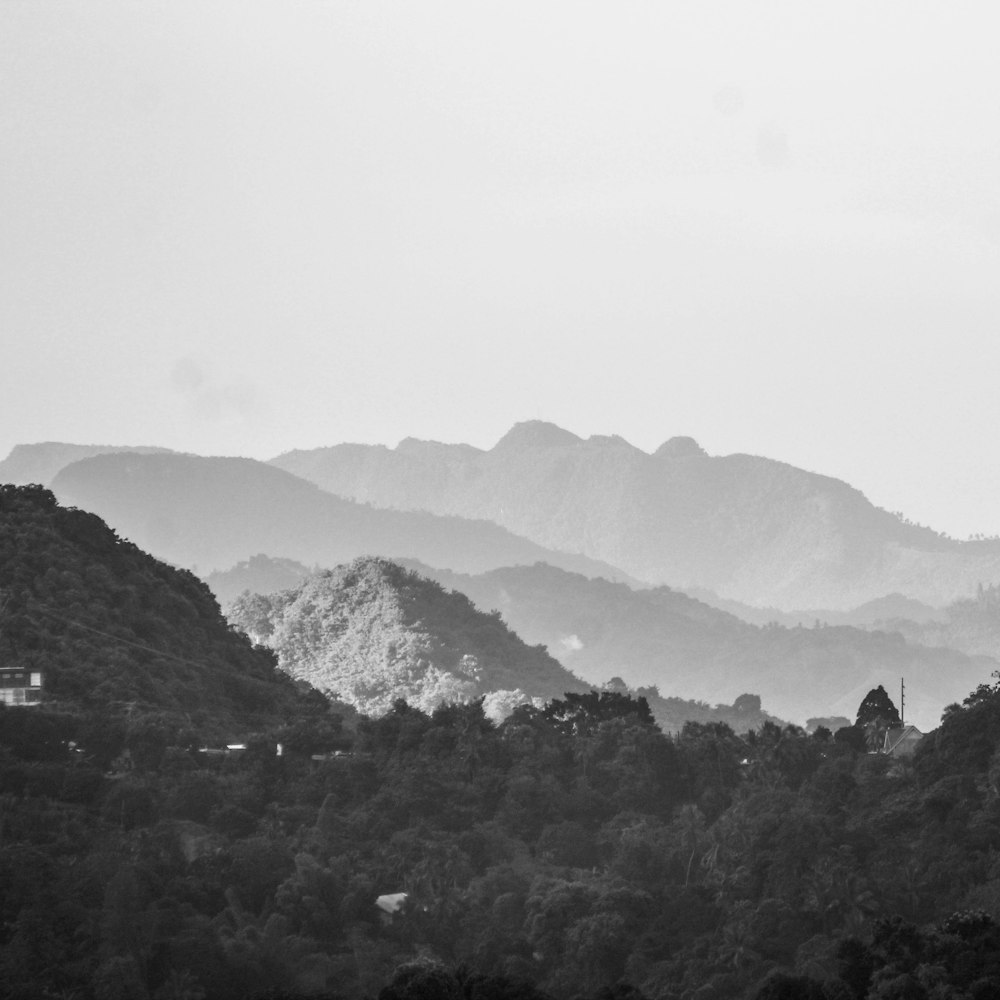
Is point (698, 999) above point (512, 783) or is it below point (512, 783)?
below

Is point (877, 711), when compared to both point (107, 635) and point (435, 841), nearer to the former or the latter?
point (435, 841)

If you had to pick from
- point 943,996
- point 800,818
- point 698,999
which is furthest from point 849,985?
point 800,818

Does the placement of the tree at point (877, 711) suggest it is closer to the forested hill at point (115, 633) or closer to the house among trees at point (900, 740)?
the house among trees at point (900, 740)

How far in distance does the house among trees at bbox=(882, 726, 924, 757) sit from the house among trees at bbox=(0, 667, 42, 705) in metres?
24.9

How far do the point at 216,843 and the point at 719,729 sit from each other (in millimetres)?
20860

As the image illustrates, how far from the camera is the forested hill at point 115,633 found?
64.2 m

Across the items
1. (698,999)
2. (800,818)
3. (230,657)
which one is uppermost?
(230,657)

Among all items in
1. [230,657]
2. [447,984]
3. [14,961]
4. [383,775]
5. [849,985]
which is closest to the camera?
[447,984]

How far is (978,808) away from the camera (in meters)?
56.9

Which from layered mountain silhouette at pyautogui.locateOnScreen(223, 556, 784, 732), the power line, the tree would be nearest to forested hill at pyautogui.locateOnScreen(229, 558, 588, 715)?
layered mountain silhouette at pyautogui.locateOnScreen(223, 556, 784, 732)

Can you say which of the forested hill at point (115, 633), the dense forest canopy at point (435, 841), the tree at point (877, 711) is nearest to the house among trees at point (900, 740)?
the tree at point (877, 711)

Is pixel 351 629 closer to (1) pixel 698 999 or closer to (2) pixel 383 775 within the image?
(2) pixel 383 775

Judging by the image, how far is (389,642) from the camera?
10425 centimetres

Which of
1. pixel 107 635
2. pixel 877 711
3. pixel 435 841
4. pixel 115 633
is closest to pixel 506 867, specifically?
pixel 435 841
